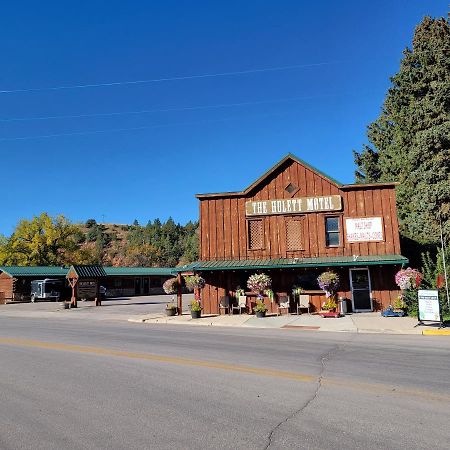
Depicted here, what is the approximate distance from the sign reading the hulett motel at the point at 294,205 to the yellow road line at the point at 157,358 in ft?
45.5

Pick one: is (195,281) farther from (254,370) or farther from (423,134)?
(423,134)

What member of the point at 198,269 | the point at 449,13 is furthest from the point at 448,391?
the point at 449,13

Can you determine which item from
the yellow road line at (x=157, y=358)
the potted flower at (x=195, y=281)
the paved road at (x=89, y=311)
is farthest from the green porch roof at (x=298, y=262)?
the yellow road line at (x=157, y=358)

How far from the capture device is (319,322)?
18703 mm

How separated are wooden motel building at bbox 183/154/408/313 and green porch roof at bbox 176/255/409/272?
0.05m

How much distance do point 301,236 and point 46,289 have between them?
106 feet

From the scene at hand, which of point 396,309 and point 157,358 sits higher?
point 396,309

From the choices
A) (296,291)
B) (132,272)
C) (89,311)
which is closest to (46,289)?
(132,272)

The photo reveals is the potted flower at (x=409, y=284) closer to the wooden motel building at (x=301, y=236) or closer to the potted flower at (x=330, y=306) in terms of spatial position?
the wooden motel building at (x=301, y=236)

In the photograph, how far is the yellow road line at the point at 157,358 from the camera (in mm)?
8273

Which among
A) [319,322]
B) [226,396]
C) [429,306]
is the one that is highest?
[429,306]

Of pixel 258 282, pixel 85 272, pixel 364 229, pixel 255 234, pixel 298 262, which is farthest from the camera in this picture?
pixel 85 272

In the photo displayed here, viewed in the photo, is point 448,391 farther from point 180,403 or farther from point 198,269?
point 198,269

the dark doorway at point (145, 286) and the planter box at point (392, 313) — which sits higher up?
the dark doorway at point (145, 286)
